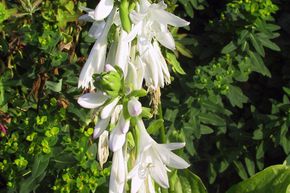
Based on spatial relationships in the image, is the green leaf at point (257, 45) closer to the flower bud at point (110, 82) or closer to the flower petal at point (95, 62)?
the flower petal at point (95, 62)

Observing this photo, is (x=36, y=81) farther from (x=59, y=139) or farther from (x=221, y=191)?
(x=221, y=191)

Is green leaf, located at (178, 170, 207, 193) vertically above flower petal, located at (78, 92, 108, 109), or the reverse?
flower petal, located at (78, 92, 108, 109)

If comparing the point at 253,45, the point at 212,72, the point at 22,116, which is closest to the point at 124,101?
the point at 22,116

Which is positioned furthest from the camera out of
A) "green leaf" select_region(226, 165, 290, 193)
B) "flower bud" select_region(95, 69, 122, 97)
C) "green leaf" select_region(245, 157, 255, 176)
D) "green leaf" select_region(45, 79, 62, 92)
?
"green leaf" select_region(245, 157, 255, 176)

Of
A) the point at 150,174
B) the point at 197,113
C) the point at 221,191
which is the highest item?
the point at 150,174

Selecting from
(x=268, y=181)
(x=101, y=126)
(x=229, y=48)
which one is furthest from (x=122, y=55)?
(x=229, y=48)

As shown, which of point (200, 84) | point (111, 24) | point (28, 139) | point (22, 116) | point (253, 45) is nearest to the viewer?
point (111, 24)

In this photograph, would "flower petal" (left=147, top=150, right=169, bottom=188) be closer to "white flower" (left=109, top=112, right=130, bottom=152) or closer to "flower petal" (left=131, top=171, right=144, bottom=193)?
"flower petal" (left=131, top=171, right=144, bottom=193)

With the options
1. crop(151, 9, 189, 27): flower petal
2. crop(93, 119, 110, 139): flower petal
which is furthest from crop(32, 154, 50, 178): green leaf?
crop(151, 9, 189, 27): flower petal
